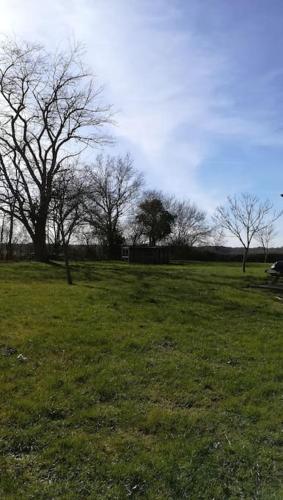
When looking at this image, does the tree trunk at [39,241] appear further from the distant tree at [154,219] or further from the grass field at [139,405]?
the distant tree at [154,219]

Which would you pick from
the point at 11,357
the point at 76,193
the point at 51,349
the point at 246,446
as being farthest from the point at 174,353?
the point at 76,193

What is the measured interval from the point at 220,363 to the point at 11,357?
2.93 m

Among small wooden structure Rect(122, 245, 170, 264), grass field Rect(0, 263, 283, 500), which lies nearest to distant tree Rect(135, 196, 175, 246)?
small wooden structure Rect(122, 245, 170, 264)

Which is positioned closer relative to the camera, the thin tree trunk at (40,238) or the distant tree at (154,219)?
the thin tree trunk at (40,238)

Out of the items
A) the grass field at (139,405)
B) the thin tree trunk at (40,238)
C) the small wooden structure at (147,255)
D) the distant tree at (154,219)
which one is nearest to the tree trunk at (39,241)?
the thin tree trunk at (40,238)

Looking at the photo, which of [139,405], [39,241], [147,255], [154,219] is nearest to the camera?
[139,405]

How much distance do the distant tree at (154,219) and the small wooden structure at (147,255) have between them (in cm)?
1634

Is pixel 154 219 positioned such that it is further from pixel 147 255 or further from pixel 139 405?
pixel 139 405

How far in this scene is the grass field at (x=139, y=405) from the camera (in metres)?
3.77

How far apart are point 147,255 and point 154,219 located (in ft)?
59.6

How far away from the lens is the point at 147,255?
40.8 meters

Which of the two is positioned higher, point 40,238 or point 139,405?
point 40,238

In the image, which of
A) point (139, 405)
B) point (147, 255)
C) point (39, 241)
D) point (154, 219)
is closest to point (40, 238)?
point (39, 241)

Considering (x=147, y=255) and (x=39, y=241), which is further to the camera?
(x=147, y=255)
